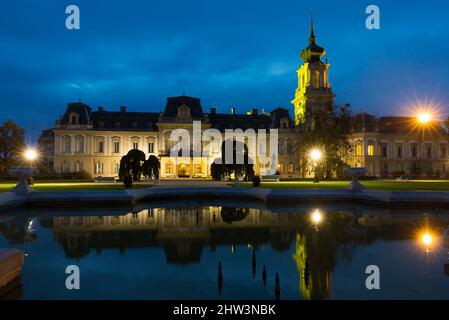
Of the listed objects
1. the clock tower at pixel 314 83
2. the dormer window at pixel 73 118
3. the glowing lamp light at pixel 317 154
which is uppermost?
the clock tower at pixel 314 83

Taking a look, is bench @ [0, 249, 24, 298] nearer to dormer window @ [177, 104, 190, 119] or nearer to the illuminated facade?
the illuminated facade

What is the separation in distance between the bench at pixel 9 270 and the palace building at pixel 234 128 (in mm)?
40274

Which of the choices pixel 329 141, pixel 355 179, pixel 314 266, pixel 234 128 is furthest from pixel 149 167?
pixel 234 128

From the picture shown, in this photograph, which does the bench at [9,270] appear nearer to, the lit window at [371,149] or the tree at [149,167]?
the tree at [149,167]

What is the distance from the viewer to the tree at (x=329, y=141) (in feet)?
117

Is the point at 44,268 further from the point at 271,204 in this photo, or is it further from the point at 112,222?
the point at 271,204

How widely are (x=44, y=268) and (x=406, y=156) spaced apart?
5816 centimetres

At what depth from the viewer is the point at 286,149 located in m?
54.1

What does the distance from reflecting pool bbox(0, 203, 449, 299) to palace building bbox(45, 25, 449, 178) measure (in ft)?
112

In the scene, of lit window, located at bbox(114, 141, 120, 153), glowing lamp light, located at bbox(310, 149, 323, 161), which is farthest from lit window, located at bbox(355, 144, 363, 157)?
lit window, located at bbox(114, 141, 120, 153)

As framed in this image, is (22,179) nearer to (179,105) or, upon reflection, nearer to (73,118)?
(179,105)

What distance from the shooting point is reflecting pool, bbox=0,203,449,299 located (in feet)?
20.4

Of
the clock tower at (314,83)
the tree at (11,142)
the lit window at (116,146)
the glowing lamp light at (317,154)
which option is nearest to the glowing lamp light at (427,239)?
the glowing lamp light at (317,154)
